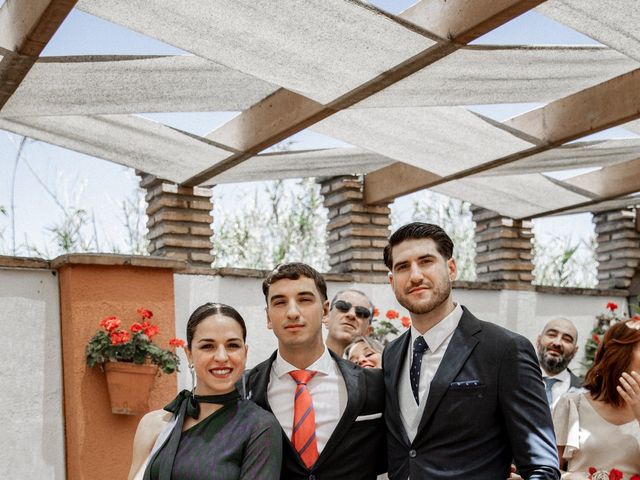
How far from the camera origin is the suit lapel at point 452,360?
2.51 m

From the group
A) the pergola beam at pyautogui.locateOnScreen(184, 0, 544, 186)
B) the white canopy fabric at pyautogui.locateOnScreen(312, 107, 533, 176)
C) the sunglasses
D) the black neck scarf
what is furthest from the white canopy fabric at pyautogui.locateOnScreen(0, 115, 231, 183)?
the black neck scarf

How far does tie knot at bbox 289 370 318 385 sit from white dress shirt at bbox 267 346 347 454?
0.05 ft

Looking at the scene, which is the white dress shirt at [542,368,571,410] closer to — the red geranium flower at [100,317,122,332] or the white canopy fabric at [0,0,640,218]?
the white canopy fabric at [0,0,640,218]

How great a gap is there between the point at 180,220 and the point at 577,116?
321cm

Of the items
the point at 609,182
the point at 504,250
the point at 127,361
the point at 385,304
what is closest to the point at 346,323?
the point at 127,361

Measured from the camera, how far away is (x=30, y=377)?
17.3 ft

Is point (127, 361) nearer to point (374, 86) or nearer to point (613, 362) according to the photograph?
point (374, 86)

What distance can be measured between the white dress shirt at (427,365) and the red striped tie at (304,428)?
0.28m

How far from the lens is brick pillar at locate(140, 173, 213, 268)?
23.0ft

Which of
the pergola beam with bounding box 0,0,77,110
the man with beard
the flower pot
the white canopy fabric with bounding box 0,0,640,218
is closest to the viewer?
the pergola beam with bounding box 0,0,77,110

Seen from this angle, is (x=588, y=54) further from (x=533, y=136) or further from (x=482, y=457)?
(x=482, y=457)

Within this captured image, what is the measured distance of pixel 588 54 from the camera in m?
4.88

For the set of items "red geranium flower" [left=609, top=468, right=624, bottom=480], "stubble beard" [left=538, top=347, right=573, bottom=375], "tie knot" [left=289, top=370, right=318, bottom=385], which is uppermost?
"tie knot" [left=289, top=370, right=318, bottom=385]

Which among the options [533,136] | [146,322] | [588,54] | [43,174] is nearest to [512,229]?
[533,136]
